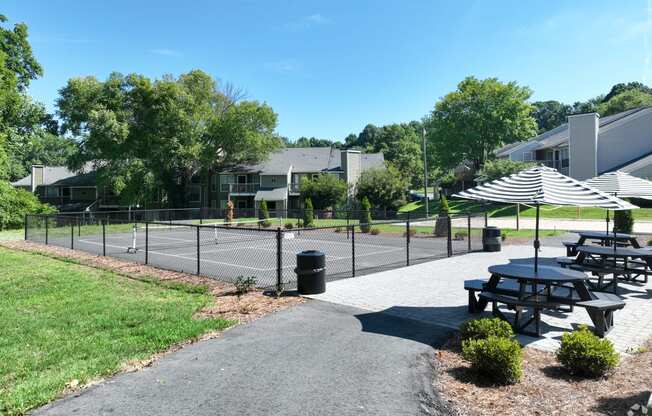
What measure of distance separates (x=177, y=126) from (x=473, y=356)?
47133mm

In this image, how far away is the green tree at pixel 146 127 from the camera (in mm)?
45500

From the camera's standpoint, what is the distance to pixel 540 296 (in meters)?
6.72

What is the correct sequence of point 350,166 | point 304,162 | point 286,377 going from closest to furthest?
point 286,377, point 350,166, point 304,162

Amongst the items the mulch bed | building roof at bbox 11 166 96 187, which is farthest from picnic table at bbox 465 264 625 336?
building roof at bbox 11 166 96 187

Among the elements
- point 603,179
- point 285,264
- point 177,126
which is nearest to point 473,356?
point 603,179

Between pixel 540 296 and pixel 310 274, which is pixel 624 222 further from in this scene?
pixel 310 274

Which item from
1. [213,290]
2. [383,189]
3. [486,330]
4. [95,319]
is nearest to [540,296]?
[486,330]

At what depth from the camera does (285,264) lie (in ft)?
47.2

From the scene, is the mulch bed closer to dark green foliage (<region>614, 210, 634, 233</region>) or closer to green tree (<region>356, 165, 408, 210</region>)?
dark green foliage (<region>614, 210, 634, 233</region>)

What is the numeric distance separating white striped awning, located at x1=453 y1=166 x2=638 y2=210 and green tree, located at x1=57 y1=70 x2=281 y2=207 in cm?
4371

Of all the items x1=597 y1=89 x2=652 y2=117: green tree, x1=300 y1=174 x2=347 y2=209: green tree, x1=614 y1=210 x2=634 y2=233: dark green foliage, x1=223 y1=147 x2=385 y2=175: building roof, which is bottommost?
x1=614 y1=210 x2=634 y2=233: dark green foliage

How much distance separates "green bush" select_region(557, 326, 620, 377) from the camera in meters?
4.63

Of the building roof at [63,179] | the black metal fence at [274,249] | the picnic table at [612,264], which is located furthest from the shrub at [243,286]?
the building roof at [63,179]

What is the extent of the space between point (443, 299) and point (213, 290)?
200 inches
